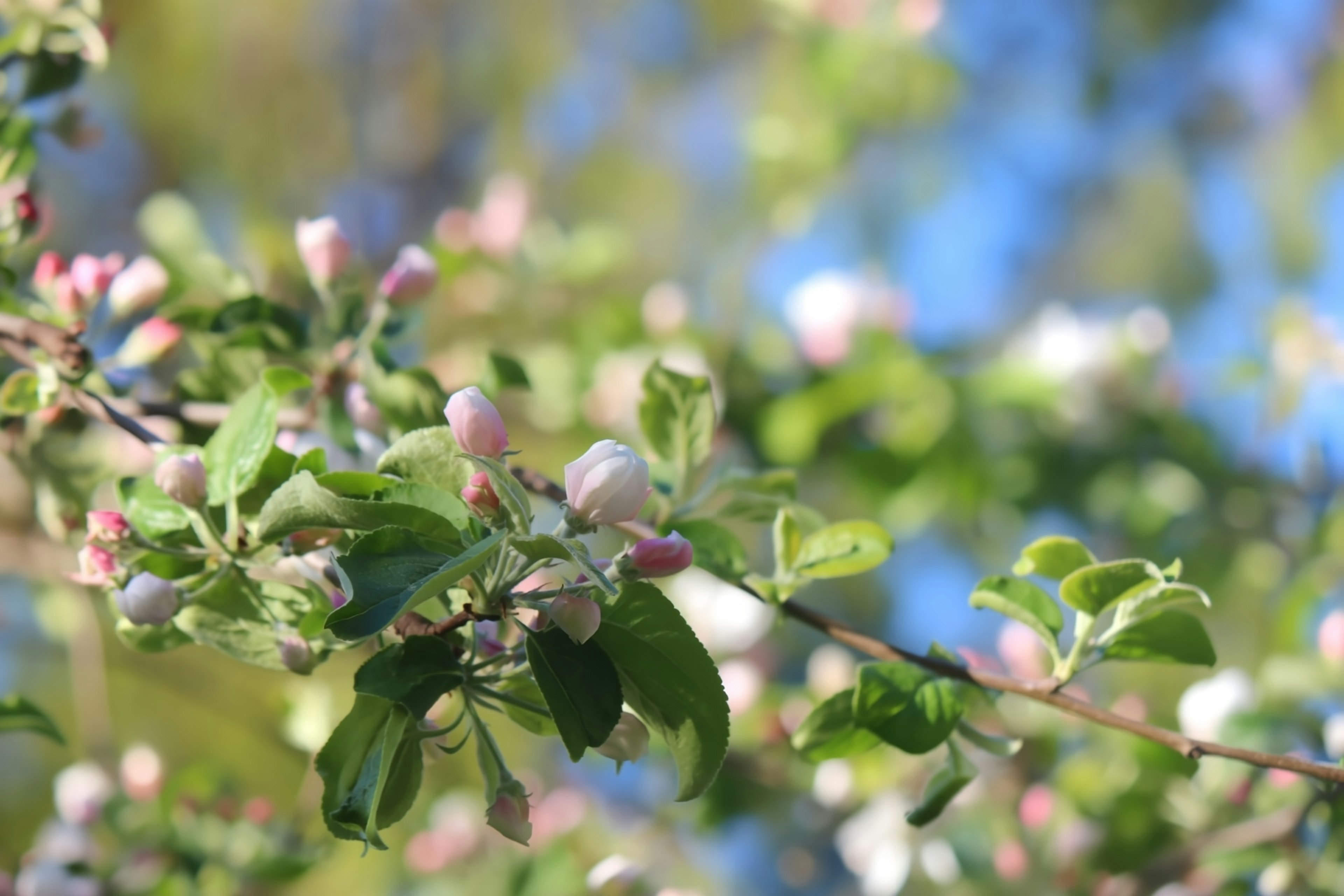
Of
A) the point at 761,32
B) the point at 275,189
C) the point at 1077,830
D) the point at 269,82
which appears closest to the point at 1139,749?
the point at 1077,830

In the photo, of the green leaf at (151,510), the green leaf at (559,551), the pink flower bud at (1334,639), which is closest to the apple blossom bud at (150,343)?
the green leaf at (151,510)

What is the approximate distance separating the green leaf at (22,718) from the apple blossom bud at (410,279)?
0.26 meters

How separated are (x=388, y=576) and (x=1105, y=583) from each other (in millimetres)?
276

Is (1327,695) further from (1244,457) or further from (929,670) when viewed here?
(929,670)

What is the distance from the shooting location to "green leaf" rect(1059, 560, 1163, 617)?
0.43 m

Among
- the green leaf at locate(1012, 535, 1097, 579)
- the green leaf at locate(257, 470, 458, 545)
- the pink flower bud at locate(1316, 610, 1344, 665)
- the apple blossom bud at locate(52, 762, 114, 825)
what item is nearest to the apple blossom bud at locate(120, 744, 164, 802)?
the apple blossom bud at locate(52, 762, 114, 825)

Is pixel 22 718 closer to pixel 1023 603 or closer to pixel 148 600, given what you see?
pixel 148 600

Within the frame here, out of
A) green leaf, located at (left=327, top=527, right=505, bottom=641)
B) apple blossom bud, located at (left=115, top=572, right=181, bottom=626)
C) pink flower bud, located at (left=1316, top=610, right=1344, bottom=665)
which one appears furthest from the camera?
pink flower bud, located at (left=1316, top=610, right=1344, bottom=665)

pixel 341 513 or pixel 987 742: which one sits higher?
pixel 341 513

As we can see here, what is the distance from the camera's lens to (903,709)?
45 centimetres

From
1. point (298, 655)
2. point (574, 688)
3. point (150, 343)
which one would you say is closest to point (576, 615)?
point (574, 688)

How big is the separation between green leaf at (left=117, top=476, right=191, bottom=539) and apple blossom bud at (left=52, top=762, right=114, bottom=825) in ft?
1.74

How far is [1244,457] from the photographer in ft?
4.13

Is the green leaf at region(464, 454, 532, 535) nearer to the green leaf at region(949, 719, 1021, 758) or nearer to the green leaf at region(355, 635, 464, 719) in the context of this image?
the green leaf at region(355, 635, 464, 719)
